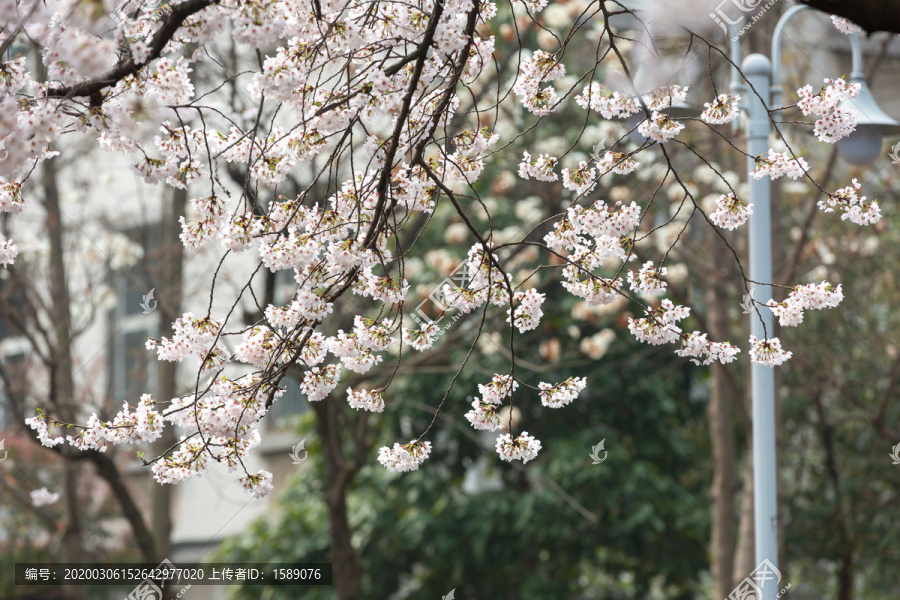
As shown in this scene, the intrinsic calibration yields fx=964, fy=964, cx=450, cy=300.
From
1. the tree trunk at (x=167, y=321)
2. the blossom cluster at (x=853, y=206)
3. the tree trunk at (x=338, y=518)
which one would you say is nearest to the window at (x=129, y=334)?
the tree trunk at (x=167, y=321)

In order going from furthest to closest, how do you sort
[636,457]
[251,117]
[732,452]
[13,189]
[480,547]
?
[636,457], [480,547], [732,452], [251,117], [13,189]

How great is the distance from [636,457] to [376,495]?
192cm

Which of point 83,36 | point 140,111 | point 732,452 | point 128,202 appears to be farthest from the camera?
point 128,202

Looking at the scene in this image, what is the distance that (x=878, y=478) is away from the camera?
7.48 meters

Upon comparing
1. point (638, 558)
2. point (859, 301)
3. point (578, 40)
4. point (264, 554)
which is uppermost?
point (578, 40)

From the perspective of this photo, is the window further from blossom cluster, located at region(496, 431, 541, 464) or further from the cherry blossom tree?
blossom cluster, located at region(496, 431, 541, 464)

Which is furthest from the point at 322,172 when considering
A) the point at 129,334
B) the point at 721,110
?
the point at 129,334

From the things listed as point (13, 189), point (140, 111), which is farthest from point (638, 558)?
point (140, 111)

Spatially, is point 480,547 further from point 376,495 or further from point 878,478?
point 878,478

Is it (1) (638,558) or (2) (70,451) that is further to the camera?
(1) (638,558)

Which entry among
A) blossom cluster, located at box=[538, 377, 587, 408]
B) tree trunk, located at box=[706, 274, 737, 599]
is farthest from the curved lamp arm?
blossom cluster, located at box=[538, 377, 587, 408]

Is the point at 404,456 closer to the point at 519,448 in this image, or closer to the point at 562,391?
the point at 519,448

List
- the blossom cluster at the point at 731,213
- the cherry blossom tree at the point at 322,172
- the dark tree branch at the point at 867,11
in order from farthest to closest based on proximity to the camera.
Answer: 1. the blossom cluster at the point at 731,213
2. the cherry blossom tree at the point at 322,172
3. the dark tree branch at the point at 867,11

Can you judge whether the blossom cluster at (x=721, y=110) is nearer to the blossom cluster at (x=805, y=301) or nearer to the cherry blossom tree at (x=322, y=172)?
the cherry blossom tree at (x=322, y=172)
